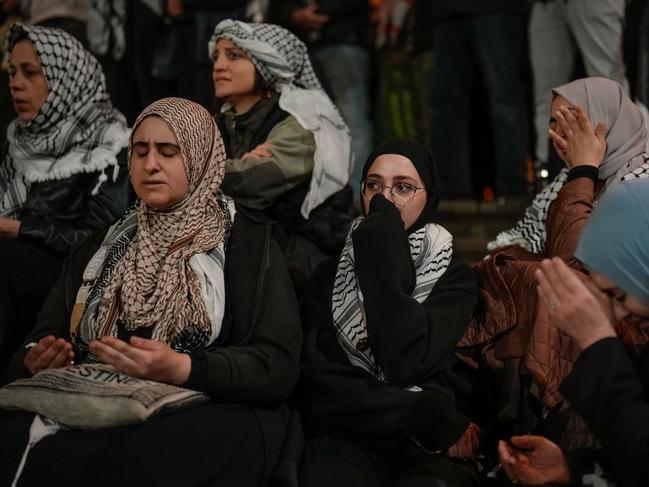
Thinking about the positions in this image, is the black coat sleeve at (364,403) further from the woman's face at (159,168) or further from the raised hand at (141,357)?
the woman's face at (159,168)

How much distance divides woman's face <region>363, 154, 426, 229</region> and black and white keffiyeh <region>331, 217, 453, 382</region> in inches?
2.8

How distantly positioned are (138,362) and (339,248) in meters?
1.46

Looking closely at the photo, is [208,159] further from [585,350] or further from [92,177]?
[585,350]

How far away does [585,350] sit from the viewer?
2.58 metres

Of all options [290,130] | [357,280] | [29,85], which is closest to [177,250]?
[357,280]

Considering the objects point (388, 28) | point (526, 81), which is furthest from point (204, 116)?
point (526, 81)

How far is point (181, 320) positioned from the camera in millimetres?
3207

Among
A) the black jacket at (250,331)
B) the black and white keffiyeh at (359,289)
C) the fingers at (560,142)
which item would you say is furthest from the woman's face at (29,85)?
the fingers at (560,142)

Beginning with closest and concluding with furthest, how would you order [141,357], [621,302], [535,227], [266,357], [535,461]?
[621,302], [535,461], [141,357], [266,357], [535,227]

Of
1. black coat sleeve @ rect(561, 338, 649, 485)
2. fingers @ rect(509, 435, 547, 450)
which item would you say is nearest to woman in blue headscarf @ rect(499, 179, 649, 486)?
black coat sleeve @ rect(561, 338, 649, 485)

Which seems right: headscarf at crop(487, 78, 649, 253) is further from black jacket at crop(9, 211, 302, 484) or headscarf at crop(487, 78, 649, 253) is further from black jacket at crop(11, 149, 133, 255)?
black jacket at crop(11, 149, 133, 255)

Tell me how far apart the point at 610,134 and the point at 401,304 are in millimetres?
1024

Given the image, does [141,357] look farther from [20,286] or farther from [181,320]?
[20,286]

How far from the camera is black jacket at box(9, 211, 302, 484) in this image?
10.0 ft
